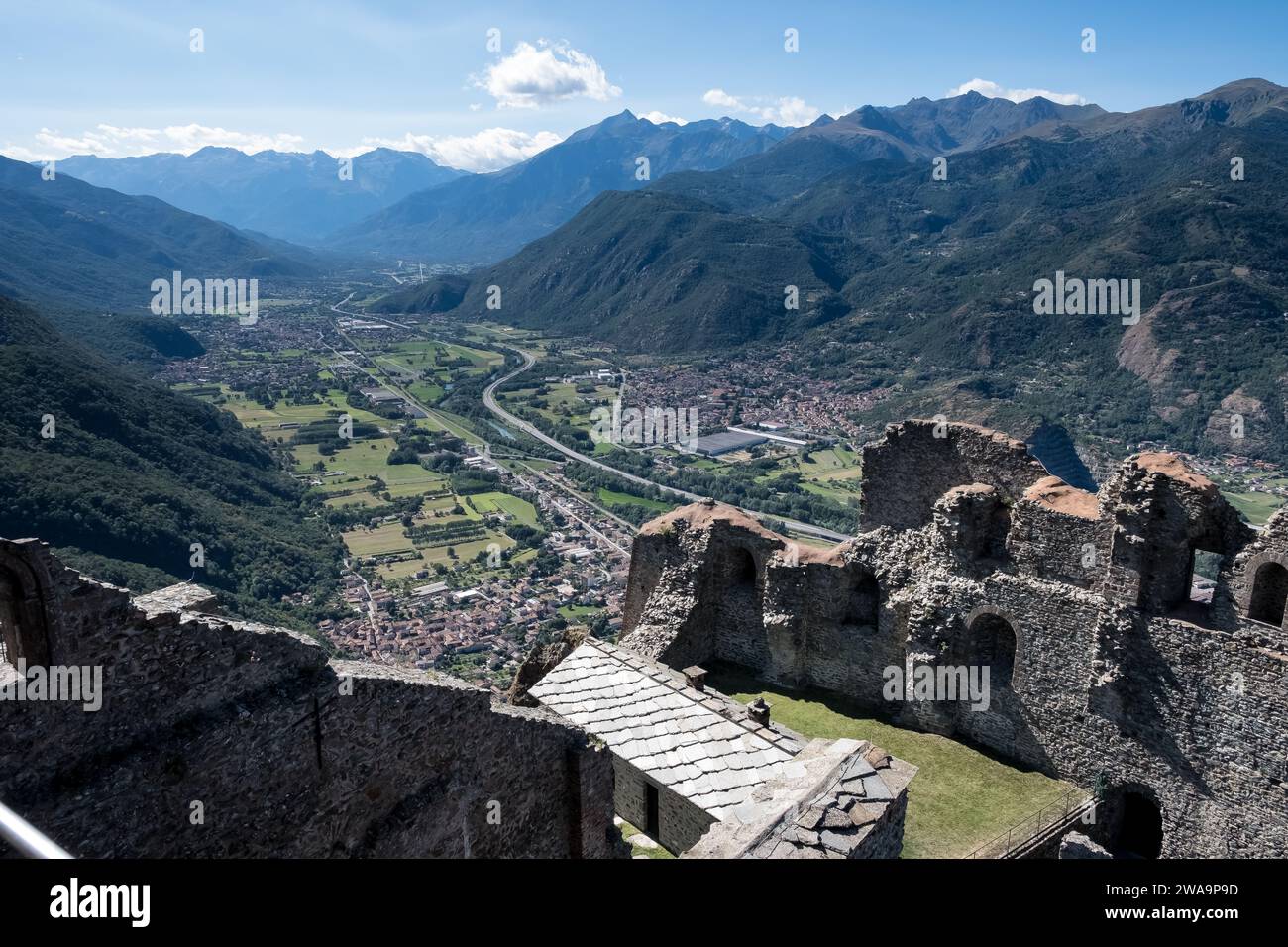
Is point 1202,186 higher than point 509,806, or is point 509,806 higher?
point 1202,186

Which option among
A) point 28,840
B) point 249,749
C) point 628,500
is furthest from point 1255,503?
point 28,840

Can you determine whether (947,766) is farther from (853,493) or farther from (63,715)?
(853,493)

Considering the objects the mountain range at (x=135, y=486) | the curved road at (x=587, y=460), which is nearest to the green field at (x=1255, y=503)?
the curved road at (x=587, y=460)

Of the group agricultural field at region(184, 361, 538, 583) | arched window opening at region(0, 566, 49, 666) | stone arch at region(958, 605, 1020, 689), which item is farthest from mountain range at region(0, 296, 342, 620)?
arched window opening at region(0, 566, 49, 666)

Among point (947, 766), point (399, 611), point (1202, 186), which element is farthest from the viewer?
point (1202, 186)

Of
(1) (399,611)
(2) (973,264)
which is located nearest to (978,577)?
(1) (399,611)
